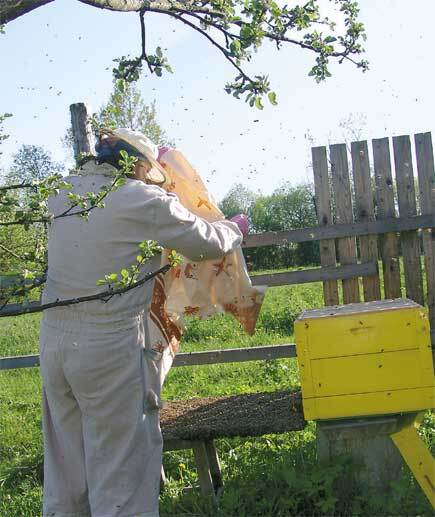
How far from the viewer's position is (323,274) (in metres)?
5.41

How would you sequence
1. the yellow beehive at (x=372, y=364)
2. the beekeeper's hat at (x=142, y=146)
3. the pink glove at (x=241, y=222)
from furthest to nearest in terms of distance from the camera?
the pink glove at (x=241, y=222) < the beekeeper's hat at (x=142, y=146) < the yellow beehive at (x=372, y=364)

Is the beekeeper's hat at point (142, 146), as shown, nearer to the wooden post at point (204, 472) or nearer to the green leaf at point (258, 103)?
the green leaf at point (258, 103)

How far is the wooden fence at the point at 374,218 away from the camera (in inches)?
215

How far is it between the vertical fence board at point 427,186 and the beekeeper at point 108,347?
8.35 feet

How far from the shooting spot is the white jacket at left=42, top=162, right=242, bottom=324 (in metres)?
3.43

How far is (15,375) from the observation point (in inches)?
361

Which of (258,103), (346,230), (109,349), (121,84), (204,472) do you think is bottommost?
(204,472)

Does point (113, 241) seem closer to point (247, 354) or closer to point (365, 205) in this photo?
point (247, 354)

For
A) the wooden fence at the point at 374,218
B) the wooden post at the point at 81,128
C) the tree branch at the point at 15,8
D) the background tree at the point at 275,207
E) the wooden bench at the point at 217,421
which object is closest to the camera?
the tree branch at the point at 15,8

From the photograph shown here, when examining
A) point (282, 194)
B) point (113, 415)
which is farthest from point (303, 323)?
point (282, 194)

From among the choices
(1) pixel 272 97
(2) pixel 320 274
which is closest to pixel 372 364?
(1) pixel 272 97

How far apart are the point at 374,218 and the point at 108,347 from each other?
282cm

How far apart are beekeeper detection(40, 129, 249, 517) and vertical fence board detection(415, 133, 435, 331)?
254 cm

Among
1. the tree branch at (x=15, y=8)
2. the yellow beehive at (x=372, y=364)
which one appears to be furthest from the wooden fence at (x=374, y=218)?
the tree branch at (x=15, y=8)
